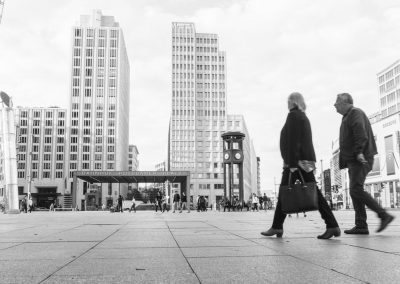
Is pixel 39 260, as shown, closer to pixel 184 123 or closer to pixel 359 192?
pixel 359 192

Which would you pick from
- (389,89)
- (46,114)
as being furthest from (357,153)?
(46,114)

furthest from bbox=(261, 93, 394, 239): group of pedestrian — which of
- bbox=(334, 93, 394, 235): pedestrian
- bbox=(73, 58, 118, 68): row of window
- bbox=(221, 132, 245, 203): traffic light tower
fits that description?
bbox=(73, 58, 118, 68): row of window

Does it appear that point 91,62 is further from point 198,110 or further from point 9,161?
point 9,161

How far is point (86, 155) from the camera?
127 meters

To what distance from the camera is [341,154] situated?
20.9 ft

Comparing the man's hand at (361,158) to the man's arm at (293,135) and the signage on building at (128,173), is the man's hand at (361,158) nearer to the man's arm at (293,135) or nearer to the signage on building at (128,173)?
the man's arm at (293,135)

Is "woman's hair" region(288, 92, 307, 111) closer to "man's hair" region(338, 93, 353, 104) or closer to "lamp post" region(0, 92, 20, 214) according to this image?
"man's hair" region(338, 93, 353, 104)

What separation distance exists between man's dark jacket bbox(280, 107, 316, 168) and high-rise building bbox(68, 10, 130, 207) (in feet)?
397

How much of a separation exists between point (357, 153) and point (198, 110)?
408ft

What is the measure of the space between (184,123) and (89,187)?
3177 cm

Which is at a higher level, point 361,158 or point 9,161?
point 9,161

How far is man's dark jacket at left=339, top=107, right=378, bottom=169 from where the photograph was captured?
605 centimetres

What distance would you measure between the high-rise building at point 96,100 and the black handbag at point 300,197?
121 metres

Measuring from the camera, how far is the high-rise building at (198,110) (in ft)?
418
